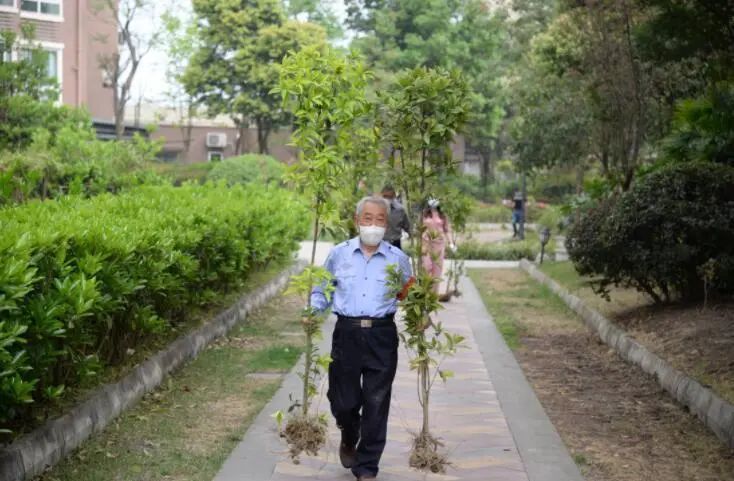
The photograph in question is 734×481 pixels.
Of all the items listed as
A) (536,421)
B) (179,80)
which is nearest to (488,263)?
(536,421)

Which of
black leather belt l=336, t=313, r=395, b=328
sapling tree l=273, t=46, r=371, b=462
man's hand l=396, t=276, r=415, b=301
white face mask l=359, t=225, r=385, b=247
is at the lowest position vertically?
black leather belt l=336, t=313, r=395, b=328

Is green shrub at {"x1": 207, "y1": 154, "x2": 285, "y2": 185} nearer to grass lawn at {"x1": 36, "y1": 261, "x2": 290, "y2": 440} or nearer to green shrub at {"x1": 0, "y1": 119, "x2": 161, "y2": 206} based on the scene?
green shrub at {"x1": 0, "y1": 119, "x2": 161, "y2": 206}

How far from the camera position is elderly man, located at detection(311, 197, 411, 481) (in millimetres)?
7090

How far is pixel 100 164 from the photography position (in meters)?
18.2

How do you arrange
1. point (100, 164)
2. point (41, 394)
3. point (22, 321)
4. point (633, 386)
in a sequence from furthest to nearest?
point (100, 164)
point (633, 386)
point (41, 394)
point (22, 321)

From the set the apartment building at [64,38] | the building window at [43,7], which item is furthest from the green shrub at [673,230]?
the building window at [43,7]

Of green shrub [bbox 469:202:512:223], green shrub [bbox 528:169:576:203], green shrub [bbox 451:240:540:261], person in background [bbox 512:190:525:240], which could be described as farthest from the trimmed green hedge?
green shrub [bbox 469:202:512:223]

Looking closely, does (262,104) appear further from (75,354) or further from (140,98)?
(75,354)

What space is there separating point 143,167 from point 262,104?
31856mm

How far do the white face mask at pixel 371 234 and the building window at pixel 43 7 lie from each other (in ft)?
101

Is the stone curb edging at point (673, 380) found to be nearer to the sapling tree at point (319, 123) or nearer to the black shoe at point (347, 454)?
the black shoe at point (347, 454)

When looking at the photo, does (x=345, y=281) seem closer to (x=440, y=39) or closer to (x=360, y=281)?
(x=360, y=281)

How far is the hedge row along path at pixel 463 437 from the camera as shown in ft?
24.5

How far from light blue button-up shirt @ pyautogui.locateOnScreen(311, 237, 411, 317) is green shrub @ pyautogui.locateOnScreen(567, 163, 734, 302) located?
610 centimetres
